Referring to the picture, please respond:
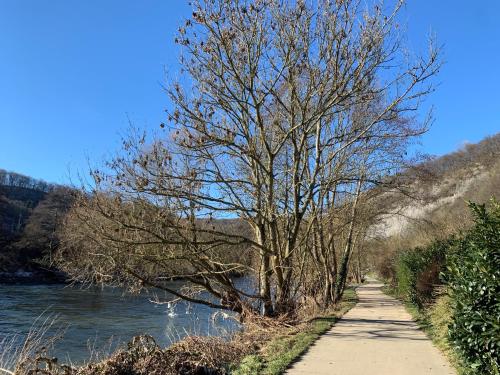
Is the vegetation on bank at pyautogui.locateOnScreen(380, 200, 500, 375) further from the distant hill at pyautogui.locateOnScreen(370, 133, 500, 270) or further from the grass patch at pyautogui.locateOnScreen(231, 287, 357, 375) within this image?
the distant hill at pyautogui.locateOnScreen(370, 133, 500, 270)

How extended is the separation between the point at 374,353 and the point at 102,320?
1717 cm

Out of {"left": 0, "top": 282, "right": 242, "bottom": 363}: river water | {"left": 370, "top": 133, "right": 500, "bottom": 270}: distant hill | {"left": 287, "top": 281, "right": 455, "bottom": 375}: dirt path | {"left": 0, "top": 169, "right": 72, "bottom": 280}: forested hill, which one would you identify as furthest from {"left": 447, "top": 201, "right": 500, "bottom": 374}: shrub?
{"left": 370, "top": 133, "right": 500, "bottom": 270}: distant hill

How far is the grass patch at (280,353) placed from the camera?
777 cm

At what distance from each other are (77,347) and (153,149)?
8.30 metres

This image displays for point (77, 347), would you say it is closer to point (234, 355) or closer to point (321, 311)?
point (321, 311)

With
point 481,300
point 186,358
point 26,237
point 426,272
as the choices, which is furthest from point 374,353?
point 26,237

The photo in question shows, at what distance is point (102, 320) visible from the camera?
77.6ft

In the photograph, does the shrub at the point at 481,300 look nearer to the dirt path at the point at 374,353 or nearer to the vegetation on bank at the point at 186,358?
the dirt path at the point at 374,353

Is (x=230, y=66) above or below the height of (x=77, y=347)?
above

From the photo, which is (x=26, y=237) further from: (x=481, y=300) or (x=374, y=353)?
(x=481, y=300)

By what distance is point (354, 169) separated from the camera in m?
20.4

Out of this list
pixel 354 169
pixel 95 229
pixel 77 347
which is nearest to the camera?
pixel 95 229

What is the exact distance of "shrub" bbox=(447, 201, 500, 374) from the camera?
496 cm

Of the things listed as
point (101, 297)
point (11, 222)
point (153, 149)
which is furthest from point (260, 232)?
point (11, 222)
